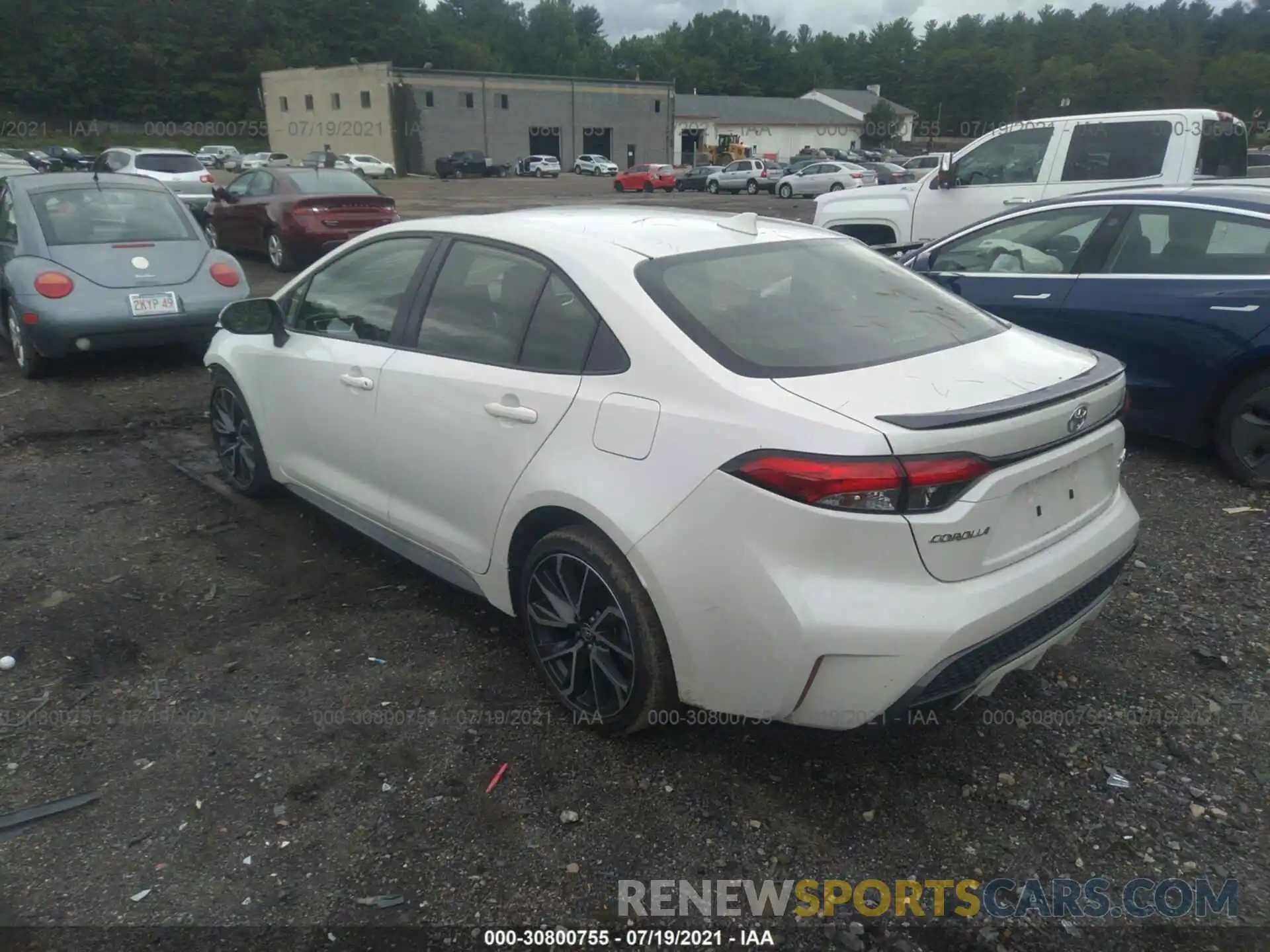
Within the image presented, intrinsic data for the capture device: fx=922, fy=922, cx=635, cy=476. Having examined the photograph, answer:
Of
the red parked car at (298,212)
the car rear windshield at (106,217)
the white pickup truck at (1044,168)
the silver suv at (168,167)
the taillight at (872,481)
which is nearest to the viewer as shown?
the taillight at (872,481)

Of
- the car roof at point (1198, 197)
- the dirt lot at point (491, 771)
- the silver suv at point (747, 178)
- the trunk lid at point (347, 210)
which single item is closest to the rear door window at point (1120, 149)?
the car roof at point (1198, 197)

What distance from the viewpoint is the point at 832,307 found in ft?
9.90

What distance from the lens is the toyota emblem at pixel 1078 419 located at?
263 cm

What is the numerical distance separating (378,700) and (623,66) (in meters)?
121

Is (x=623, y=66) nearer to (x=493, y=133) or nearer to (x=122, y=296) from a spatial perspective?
(x=493, y=133)

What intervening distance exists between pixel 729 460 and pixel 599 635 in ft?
2.64

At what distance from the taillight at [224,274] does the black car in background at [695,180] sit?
3911 centimetres

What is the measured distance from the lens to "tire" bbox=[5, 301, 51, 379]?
721 centimetres

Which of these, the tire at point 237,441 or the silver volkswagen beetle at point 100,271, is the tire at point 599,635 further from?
the silver volkswagen beetle at point 100,271

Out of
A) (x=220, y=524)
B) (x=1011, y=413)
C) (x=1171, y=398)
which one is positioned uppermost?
(x=1011, y=413)

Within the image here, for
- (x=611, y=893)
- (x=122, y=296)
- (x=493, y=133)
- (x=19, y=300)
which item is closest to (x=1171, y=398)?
(x=611, y=893)

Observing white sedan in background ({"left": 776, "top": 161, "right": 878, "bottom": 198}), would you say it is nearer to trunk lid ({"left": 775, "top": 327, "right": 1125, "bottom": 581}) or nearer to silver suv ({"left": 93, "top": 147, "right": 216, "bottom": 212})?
silver suv ({"left": 93, "top": 147, "right": 216, "bottom": 212})

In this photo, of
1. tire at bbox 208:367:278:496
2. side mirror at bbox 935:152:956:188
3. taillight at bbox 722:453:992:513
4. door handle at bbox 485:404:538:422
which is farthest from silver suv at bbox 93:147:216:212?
→ taillight at bbox 722:453:992:513

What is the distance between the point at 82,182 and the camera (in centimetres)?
793
